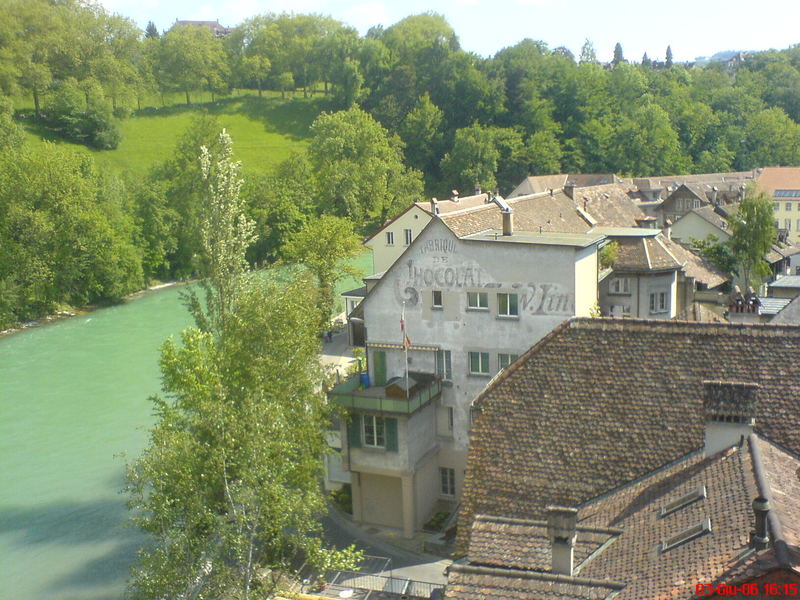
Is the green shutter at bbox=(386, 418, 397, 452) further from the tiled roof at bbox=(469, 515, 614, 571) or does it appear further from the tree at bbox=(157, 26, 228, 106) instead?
the tree at bbox=(157, 26, 228, 106)

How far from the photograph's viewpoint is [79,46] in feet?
317

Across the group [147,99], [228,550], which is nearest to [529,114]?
[147,99]

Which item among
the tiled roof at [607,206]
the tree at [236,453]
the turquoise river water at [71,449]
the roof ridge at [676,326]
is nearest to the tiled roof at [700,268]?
the tiled roof at [607,206]

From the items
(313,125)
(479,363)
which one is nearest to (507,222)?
(479,363)

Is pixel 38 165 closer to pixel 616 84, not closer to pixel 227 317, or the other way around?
pixel 227 317

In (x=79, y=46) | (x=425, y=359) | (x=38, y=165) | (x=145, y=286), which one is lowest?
(x=145, y=286)

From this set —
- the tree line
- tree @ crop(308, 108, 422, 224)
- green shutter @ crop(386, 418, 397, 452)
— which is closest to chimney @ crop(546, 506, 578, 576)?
green shutter @ crop(386, 418, 397, 452)

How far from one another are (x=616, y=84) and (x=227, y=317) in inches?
4109

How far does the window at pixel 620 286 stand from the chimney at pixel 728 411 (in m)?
18.6

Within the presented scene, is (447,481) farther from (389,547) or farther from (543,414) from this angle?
(543,414)

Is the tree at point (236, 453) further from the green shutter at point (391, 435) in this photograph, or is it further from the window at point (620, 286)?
the window at point (620, 286)
